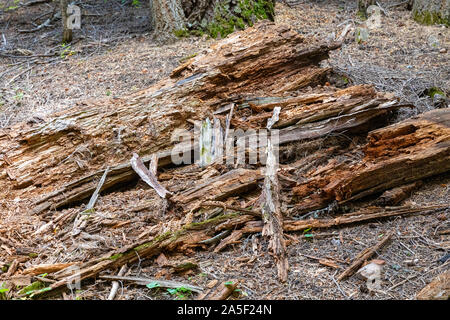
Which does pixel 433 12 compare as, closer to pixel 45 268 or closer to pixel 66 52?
pixel 66 52

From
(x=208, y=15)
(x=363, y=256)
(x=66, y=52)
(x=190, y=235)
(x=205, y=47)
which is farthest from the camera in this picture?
(x=66, y=52)

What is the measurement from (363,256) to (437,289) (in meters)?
0.55

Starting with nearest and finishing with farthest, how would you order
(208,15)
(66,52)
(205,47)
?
(205,47), (208,15), (66,52)

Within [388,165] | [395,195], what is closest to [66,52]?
[388,165]

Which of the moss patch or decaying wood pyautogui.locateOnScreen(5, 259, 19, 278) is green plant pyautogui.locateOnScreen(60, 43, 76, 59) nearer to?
the moss patch

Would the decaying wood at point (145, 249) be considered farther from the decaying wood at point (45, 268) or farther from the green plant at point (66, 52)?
the green plant at point (66, 52)

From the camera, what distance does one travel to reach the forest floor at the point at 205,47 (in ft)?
9.47

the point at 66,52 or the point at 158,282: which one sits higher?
the point at 66,52

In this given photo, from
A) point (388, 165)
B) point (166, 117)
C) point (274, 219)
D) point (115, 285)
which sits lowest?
point (115, 285)

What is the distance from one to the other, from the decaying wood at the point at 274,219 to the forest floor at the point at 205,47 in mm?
76

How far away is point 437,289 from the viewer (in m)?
2.53

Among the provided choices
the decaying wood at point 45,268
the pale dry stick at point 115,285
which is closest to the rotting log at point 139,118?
the decaying wood at point 45,268

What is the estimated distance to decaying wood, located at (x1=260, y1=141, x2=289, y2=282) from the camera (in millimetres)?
3027

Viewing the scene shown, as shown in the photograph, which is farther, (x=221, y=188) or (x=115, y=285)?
(x=221, y=188)
